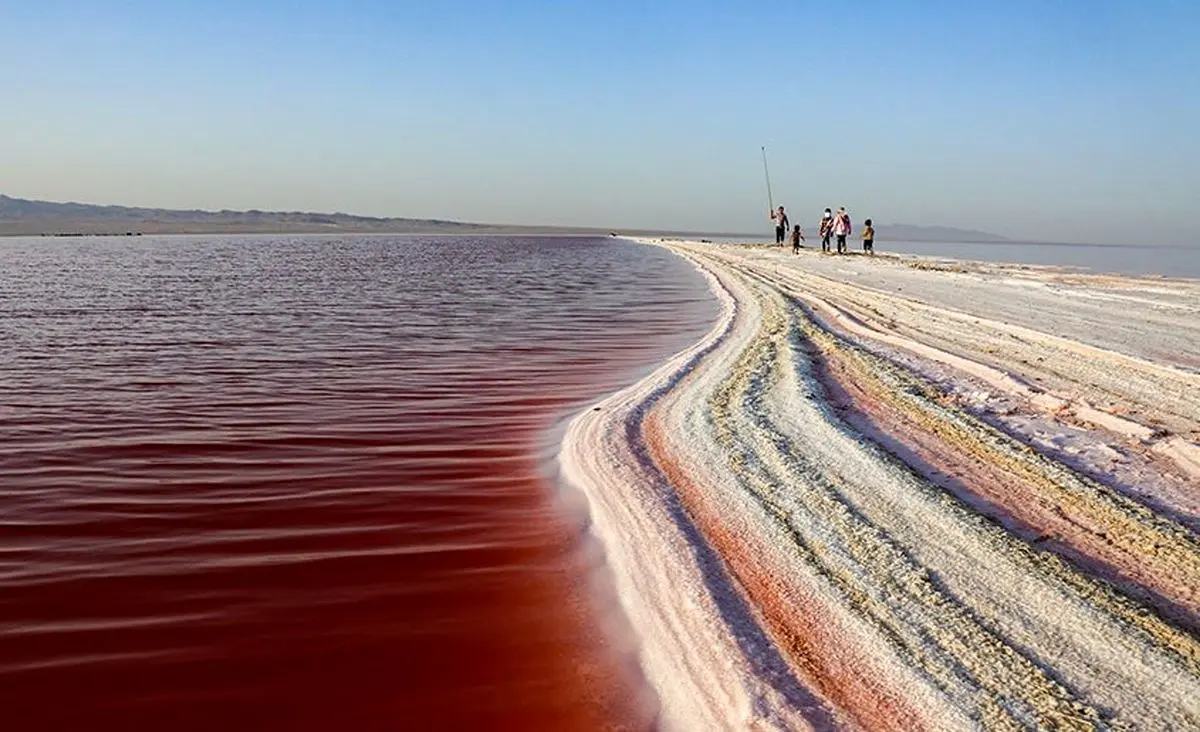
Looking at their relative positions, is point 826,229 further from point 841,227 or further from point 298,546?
point 298,546

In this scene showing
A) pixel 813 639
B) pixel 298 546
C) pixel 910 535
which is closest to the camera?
pixel 813 639

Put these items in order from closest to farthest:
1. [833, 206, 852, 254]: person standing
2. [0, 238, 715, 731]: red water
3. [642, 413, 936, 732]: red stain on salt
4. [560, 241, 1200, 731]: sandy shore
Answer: [642, 413, 936, 732]: red stain on salt < [560, 241, 1200, 731]: sandy shore < [0, 238, 715, 731]: red water < [833, 206, 852, 254]: person standing

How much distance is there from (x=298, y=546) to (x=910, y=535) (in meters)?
3.03

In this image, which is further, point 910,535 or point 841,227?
point 841,227

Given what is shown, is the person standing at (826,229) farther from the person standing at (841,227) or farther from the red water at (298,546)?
the red water at (298,546)

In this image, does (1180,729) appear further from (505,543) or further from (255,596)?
(255,596)

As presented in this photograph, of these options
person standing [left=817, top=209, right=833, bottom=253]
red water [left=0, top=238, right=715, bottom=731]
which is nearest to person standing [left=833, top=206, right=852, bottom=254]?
person standing [left=817, top=209, right=833, bottom=253]

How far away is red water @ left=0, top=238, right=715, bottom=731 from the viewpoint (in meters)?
3.11

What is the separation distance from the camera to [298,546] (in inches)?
173

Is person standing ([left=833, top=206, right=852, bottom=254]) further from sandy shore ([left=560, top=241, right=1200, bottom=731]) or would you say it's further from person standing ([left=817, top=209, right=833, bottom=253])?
sandy shore ([left=560, top=241, right=1200, bottom=731])

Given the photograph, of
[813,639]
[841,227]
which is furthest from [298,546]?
[841,227]

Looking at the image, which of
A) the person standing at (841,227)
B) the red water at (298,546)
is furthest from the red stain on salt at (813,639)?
the person standing at (841,227)

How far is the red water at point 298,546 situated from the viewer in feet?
10.2

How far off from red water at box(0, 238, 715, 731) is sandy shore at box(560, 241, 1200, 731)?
0.39 metres
